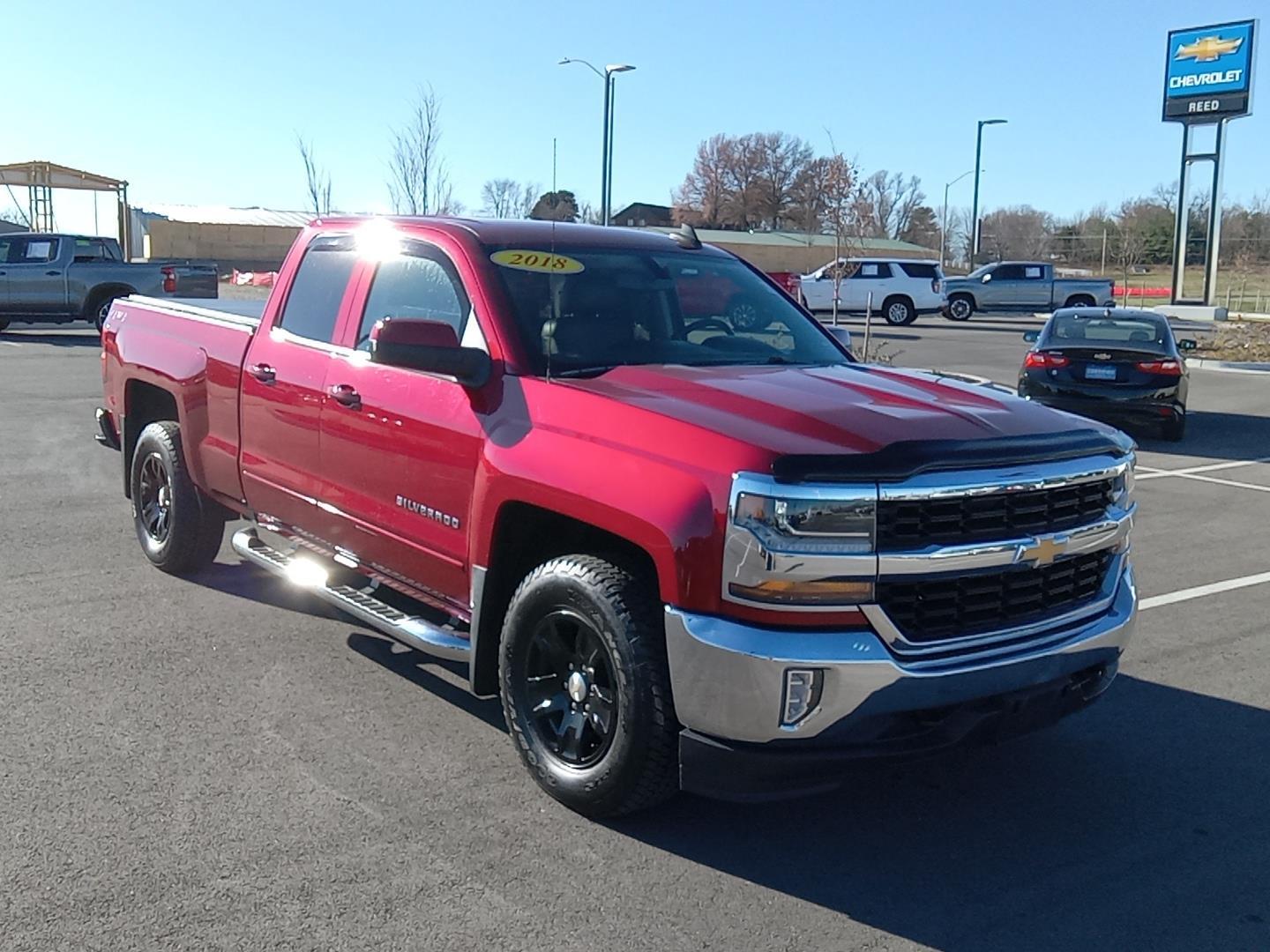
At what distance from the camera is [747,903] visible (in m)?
3.65

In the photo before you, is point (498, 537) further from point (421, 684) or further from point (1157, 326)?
point (1157, 326)

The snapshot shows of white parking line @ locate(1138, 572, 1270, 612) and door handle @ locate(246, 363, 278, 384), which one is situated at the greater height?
door handle @ locate(246, 363, 278, 384)

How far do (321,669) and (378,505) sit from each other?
959 millimetres

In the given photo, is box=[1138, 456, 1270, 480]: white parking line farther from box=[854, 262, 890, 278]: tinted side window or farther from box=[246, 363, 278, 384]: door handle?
box=[854, 262, 890, 278]: tinted side window

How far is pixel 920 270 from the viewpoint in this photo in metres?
35.5

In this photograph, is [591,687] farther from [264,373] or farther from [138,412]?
[138,412]

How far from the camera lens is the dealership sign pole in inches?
1630

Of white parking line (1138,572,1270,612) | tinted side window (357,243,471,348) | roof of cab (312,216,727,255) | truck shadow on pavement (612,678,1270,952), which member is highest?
roof of cab (312,216,727,255)

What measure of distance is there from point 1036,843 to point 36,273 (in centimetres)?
2234

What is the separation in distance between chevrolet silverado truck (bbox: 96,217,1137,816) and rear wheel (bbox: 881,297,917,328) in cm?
3063

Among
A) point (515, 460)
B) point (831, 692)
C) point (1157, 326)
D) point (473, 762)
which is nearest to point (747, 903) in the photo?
point (831, 692)

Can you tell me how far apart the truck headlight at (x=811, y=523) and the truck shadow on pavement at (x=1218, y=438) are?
1095 cm

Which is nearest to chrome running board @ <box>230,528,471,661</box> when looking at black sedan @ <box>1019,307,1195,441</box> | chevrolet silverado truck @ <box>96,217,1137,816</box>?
chevrolet silverado truck @ <box>96,217,1137,816</box>

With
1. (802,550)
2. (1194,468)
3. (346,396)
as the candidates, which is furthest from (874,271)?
(802,550)
